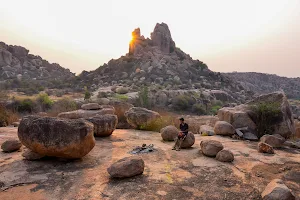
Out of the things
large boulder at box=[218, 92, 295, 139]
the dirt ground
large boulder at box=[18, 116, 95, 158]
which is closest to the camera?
the dirt ground

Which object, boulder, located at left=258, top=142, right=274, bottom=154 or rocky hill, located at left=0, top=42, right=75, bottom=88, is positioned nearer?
boulder, located at left=258, top=142, right=274, bottom=154

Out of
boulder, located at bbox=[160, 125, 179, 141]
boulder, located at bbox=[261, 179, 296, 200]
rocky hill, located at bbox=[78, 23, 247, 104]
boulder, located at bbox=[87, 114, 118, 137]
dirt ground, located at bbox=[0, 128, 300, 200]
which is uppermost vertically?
rocky hill, located at bbox=[78, 23, 247, 104]

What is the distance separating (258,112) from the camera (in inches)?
456

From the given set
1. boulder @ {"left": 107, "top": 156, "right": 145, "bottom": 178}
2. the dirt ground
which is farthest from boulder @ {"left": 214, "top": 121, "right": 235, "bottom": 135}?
boulder @ {"left": 107, "top": 156, "right": 145, "bottom": 178}

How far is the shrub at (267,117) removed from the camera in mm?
11211

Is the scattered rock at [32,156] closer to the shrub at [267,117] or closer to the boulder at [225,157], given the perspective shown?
the boulder at [225,157]

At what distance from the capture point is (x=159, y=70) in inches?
1825

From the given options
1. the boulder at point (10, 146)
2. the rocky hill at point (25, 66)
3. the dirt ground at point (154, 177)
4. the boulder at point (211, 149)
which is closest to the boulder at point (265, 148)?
the dirt ground at point (154, 177)

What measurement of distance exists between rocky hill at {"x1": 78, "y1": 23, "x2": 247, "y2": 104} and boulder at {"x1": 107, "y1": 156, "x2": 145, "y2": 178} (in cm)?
3209

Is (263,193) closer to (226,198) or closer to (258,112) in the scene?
(226,198)

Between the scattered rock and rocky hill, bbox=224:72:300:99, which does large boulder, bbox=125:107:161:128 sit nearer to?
the scattered rock

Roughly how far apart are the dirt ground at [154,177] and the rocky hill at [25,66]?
44.2 metres

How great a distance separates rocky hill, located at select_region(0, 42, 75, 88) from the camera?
53022mm

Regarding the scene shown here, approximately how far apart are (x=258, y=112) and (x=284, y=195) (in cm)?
784
